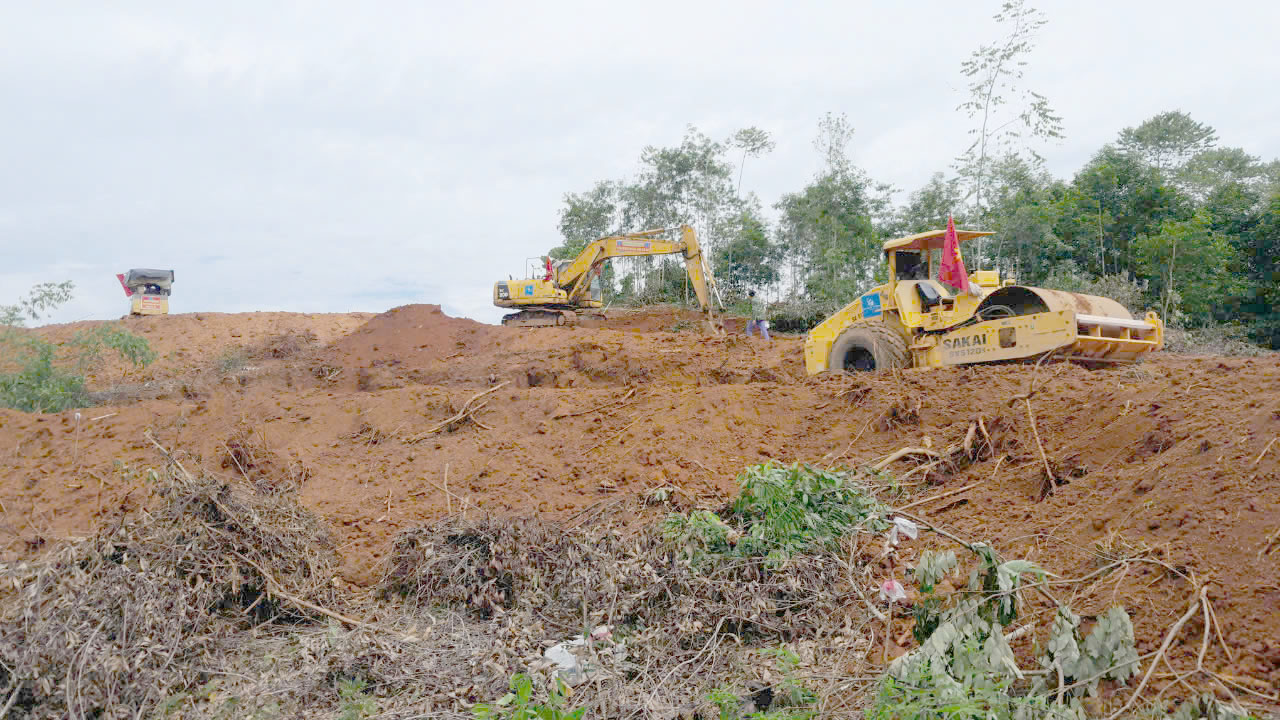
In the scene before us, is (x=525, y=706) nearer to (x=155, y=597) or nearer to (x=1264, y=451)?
(x=155, y=597)

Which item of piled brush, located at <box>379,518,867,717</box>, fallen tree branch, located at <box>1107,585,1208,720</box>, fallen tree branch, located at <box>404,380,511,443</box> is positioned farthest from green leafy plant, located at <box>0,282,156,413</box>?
fallen tree branch, located at <box>1107,585,1208,720</box>

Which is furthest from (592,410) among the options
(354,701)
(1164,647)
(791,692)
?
(1164,647)

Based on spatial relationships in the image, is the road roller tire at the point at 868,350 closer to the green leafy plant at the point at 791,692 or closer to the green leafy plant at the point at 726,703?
the green leafy plant at the point at 791,692

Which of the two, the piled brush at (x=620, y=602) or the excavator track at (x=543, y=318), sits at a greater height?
the excavator track at (x=543, y=318)

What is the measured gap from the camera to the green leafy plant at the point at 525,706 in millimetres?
2736

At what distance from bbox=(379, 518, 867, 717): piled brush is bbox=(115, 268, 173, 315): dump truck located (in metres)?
21.8

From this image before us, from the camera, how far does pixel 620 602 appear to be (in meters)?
3.97

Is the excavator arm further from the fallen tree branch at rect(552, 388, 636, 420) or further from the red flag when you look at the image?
the fallen tree branch at rect(552, 388, 636, 420)

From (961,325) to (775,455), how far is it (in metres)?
3.25

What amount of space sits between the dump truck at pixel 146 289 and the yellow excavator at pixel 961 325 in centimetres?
2062

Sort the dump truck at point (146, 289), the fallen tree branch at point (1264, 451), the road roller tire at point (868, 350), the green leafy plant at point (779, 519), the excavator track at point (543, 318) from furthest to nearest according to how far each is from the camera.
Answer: the dump truck at point (146, 289) < the excavator track at point (543, 318) < the road roller tire at point (868, 350) < the green leafy plant at point (779, 519) < the fallen tree branch at point (1264, 451)

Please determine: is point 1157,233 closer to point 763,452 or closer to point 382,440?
point 763,452

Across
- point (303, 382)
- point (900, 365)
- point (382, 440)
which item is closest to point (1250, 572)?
point (900, 365)

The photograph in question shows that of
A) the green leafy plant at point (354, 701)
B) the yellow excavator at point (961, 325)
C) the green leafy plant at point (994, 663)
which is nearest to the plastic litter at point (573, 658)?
the green leafy plant at point (354, 701)
